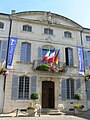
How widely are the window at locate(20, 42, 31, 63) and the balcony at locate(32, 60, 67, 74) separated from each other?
804 millimetres

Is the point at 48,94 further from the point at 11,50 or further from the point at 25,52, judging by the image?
the point at 11,50

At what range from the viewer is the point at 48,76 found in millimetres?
13305

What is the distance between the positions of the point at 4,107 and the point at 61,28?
8638mm

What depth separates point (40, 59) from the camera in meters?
13.7

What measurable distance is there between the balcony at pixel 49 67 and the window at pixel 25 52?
2.64ft

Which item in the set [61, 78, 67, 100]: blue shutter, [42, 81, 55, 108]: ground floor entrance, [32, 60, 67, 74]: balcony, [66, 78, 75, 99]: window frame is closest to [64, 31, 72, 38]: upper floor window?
[32, 60, 67, 74]: balcony

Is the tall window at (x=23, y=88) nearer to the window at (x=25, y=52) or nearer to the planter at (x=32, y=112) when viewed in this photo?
the window at (x=25, y=52)

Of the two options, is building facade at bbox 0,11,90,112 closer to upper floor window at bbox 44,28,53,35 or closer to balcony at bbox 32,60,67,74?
upper floor window at bbox 44,28,53,35

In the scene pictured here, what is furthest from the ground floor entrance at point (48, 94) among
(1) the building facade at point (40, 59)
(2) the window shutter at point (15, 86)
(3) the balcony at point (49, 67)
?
(2) the window shutter at point (15, 86)

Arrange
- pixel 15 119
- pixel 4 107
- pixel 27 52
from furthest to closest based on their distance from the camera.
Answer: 1. pixel 27 52
2. pixel 4 107
3. pixel 15 119

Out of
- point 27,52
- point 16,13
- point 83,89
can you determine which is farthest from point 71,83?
point 16,13

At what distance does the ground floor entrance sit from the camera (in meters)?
13.0

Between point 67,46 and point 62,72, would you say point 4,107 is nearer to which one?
point 62,72

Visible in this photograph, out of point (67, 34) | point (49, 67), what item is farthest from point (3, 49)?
point (67, 34)
